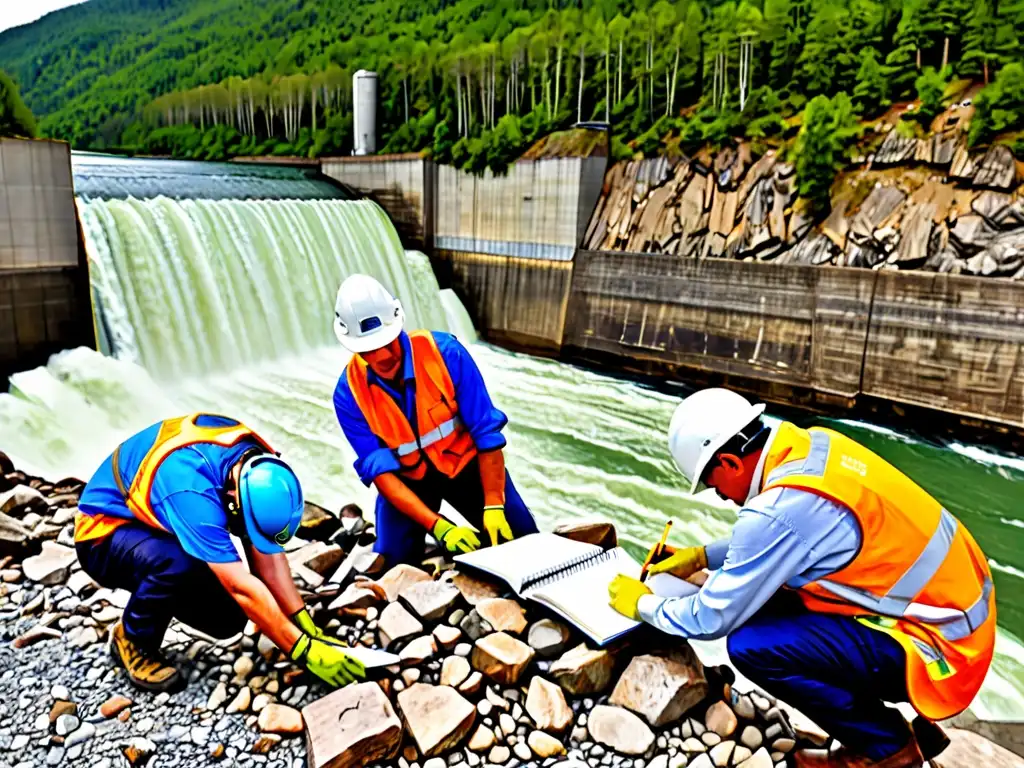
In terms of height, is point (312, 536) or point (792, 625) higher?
point (792, 625)

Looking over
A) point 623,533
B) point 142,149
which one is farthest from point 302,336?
point 142,149

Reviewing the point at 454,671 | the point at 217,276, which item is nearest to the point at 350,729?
the point at 454,671

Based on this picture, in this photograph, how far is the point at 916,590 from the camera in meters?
2.19

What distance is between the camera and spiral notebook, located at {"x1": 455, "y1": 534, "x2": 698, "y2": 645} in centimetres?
288

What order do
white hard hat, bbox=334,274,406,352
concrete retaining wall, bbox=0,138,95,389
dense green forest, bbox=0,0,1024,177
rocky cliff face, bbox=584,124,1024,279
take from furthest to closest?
1. dense green forest, bbox=0,0,1024,177
2. rocky cliff face, bbox=584,124,1024,279
3. concrete retaining wall, bbox=0,138,95,389
4. white hard hat, bbox=334,274,406,352

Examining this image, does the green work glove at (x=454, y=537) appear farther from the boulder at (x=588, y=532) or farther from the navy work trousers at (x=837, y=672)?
the navy work trousers at (x=837, y=672)

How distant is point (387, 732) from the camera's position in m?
2.48

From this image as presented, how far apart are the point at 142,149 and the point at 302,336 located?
26.9 metres

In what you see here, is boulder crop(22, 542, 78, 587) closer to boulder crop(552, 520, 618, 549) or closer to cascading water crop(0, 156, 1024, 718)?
boulder crop(552, 520, 618, 549)

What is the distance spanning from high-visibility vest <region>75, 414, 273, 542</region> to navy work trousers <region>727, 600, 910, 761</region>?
196 cm

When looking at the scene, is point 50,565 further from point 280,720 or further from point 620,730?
point 620,730

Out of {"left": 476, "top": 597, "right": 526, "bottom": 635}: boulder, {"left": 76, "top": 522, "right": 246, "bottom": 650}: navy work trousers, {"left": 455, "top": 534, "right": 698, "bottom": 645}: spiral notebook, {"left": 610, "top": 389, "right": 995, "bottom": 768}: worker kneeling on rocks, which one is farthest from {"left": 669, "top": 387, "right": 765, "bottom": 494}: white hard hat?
{"left": 76, "top": 522, "right": 246, "bottom": 650}: navy work trousers

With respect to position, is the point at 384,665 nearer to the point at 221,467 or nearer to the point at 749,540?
the point at 221,467

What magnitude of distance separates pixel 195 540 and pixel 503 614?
130cm
